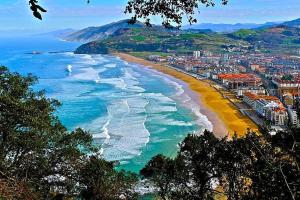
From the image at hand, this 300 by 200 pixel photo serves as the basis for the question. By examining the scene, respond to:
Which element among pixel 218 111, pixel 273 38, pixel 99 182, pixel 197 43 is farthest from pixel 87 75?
pixel 273 38

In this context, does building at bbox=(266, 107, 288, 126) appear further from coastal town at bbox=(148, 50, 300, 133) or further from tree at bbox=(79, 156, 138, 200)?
Result: tree at bbox=(79, 156, 138, 200)

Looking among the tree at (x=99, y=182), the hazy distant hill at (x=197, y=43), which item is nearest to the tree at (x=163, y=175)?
the tree at (x=99, y=182)

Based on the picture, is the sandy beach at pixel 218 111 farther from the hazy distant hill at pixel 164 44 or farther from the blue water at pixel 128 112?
the hazy distant hill at pixel 164 44

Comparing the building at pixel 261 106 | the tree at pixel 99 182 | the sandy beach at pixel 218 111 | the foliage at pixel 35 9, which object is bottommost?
the sandy beach at pixel 218 111

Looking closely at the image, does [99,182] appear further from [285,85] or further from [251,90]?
[285,85]

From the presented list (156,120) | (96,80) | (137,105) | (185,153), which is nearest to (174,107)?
(137,105)
